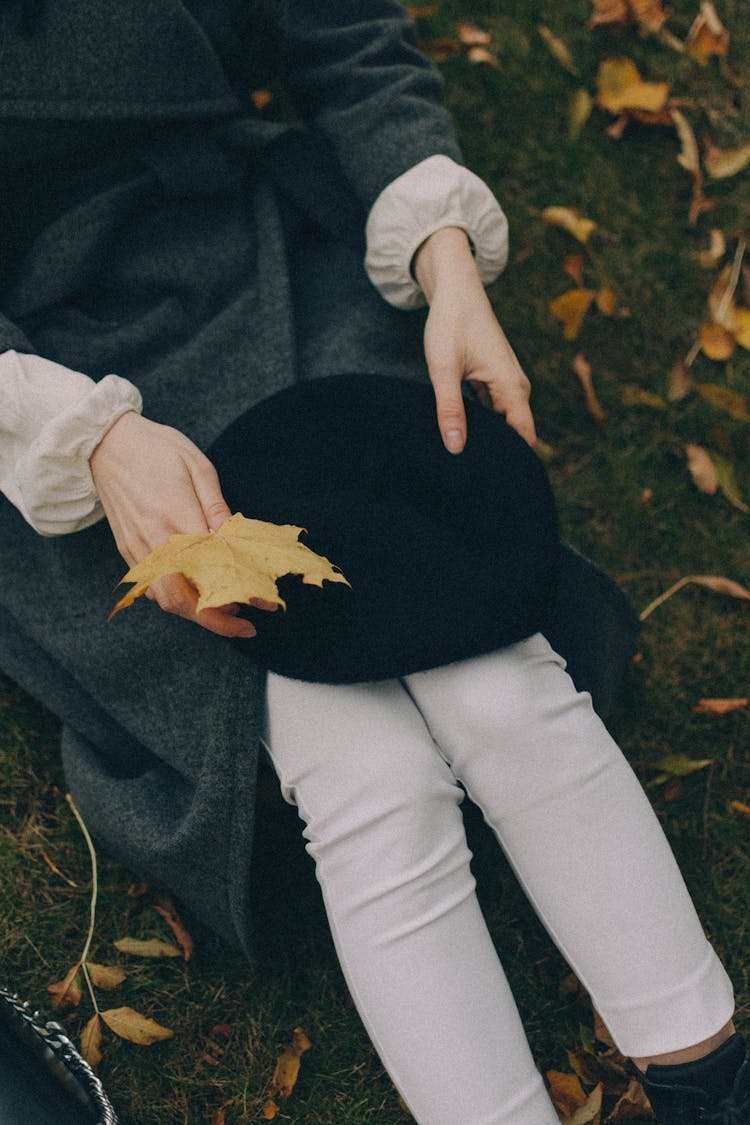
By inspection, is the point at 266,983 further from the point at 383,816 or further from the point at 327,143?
the point at 327,143

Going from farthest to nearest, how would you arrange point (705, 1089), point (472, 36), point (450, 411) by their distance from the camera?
point (472, 36)
point (450, 411)
point (705, 1089)

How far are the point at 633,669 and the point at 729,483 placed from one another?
422mm

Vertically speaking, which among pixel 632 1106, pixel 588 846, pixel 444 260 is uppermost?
pixel 444 260

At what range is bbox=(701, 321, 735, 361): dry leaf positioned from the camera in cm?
182

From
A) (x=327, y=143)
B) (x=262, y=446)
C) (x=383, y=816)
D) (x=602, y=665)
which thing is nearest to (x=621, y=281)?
(x=327, y=143)

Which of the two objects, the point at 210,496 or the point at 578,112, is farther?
the point at 578,112

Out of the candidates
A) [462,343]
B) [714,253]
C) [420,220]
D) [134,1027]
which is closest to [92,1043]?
[134,1027]

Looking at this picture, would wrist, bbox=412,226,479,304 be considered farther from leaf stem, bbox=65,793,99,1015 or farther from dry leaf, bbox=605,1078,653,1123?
dry leaf, bbox=605,1078,653,1123

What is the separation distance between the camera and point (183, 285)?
1.27m

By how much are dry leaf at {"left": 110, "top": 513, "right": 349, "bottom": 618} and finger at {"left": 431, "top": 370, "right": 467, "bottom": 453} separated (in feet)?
0.81

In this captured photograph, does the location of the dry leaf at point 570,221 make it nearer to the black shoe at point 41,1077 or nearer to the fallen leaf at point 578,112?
the fallen leaf at point 578,112

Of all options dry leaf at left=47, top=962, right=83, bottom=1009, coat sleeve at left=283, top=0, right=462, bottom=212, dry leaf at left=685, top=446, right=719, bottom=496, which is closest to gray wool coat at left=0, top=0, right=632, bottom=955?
coat sleeve at left=283, top=0, right=462, bottom=212

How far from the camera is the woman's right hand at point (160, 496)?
3.28 feet

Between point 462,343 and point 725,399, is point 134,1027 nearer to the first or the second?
point 462,343
